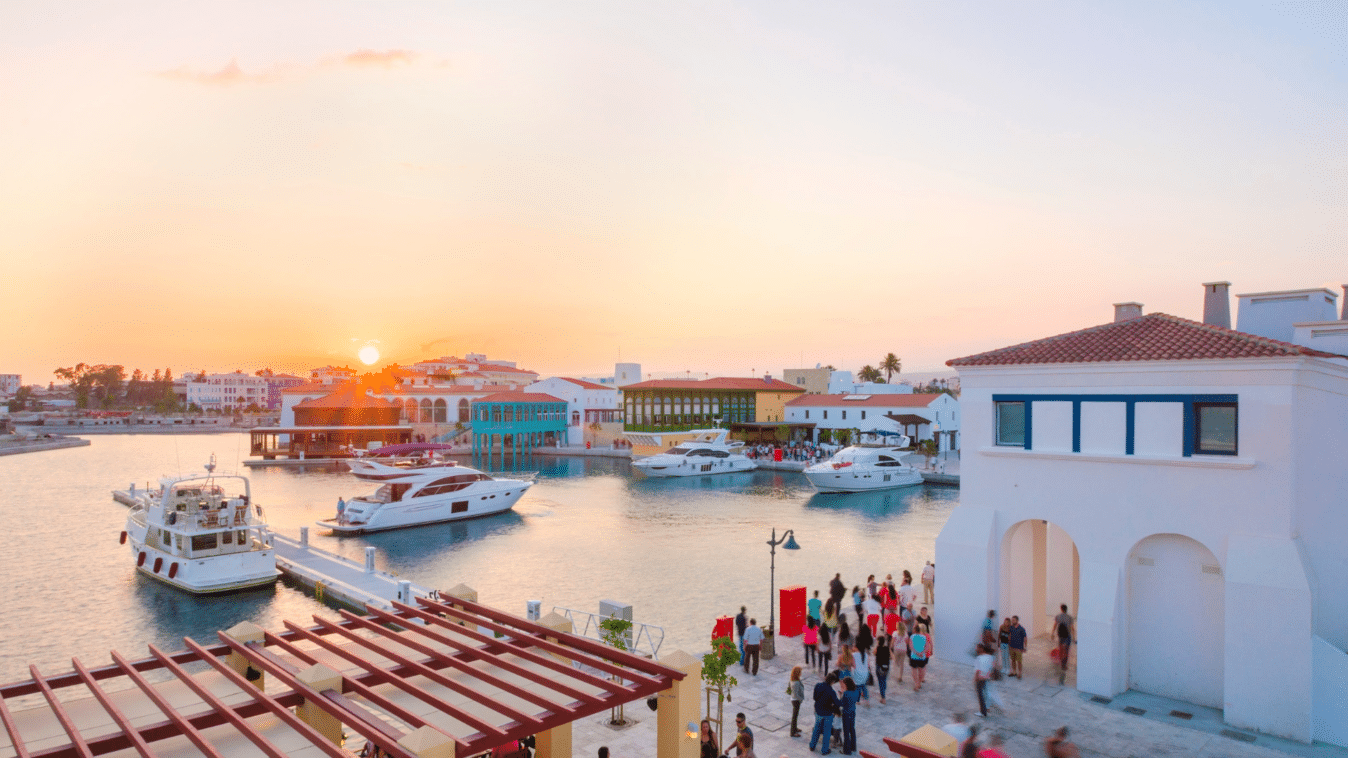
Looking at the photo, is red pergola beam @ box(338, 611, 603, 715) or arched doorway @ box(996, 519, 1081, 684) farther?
arched doorway @ box(996, 519, 1081, 684)

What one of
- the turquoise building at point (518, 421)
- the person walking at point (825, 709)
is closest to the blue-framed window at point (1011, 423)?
the person walking at point (825, 709)

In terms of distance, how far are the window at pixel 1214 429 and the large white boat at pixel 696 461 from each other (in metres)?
44.2

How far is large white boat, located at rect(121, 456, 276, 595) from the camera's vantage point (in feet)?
82.0

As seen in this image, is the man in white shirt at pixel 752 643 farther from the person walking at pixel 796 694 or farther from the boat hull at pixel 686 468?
the boat hull at pixel 686 468

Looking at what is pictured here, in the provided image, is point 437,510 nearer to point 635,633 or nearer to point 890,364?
point 635,633

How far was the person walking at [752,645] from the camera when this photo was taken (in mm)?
14625

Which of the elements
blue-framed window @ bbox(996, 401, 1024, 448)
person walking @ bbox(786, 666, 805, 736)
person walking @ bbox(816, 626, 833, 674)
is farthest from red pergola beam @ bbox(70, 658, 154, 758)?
blue-framed window @ bbox(996, 401, 1024, 448)

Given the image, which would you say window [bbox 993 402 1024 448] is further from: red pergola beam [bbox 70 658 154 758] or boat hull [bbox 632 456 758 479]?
boat hull [bbox 632 456 758 479]

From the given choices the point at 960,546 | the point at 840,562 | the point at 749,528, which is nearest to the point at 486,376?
the point at 749,528

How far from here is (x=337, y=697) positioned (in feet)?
24.3

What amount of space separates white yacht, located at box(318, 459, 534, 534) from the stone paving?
86.6 ft

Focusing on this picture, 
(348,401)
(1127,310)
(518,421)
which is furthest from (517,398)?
(1127,310)

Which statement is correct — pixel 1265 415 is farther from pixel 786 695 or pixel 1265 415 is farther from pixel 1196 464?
pixel 786 695

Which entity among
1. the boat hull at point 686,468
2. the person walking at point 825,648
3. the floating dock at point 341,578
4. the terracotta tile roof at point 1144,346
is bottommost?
the floating dock at point 341,578
